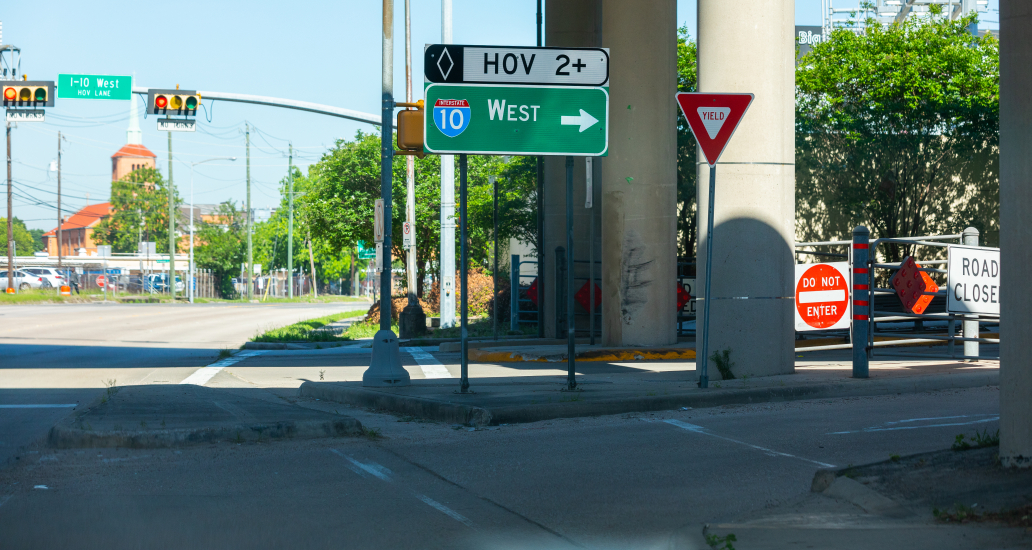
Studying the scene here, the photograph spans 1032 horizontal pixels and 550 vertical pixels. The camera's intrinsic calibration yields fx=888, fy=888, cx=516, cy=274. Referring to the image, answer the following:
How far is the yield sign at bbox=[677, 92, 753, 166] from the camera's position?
360 inches

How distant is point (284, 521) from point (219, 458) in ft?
6.38

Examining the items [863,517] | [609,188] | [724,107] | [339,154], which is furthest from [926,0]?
[863,517]

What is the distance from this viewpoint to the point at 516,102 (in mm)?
9250

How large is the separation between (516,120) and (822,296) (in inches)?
239

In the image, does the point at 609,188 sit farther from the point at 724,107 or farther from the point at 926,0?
the point at 926,0

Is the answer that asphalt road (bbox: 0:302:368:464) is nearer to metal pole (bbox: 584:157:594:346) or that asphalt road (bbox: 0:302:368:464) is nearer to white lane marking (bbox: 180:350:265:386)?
white lane marking (bbox: 180:350:265:386)

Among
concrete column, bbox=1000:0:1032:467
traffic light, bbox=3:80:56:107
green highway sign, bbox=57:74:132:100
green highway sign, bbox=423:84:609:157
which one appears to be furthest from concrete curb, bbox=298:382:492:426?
traffic light, bbox=3:80:56:107

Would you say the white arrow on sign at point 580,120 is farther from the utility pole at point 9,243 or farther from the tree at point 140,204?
the tree at point 140,204

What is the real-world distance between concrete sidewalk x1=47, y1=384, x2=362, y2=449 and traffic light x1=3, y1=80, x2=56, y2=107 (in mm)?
18194

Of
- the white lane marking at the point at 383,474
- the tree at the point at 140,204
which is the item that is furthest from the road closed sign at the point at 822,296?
the tree at the point at 140,204

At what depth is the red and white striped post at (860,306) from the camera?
33.6 feet

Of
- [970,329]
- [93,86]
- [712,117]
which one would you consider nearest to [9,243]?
[93,86]

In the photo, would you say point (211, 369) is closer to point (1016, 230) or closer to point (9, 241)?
point (1016, 230)

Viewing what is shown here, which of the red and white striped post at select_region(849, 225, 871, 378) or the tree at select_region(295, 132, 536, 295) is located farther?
the tree at select_region(295, 132, 536, 295)
